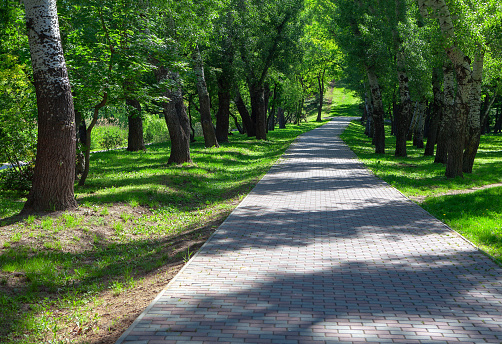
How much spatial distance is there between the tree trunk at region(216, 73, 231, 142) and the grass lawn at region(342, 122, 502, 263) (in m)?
11.3

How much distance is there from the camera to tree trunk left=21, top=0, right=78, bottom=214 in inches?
313

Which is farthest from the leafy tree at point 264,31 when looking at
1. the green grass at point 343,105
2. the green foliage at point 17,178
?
the green grass at point 343,105

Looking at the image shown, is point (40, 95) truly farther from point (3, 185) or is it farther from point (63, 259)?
point (3, 185)

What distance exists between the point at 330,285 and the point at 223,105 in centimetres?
2331

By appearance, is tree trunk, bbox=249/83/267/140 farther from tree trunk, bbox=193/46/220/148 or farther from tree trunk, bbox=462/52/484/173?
tree trunk, bbox=462/52/484/173

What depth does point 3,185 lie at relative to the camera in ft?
37.5

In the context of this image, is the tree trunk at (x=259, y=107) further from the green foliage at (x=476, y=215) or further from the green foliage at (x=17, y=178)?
the green foliage at (x=476, y=215)

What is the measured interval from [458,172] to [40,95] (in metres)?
12.7

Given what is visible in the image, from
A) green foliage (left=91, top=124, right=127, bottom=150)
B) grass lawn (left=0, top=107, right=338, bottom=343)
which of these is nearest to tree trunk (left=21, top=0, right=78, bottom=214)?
grass lawn (left=0, top=107, right=338, bottom=343)

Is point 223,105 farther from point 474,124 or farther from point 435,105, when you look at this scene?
point 474,124

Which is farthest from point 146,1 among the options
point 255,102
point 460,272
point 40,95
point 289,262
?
point 255,102

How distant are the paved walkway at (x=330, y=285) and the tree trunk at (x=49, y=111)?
11.0 ft

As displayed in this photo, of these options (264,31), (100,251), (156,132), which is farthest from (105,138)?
(100,251)

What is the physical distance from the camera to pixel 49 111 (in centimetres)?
811
